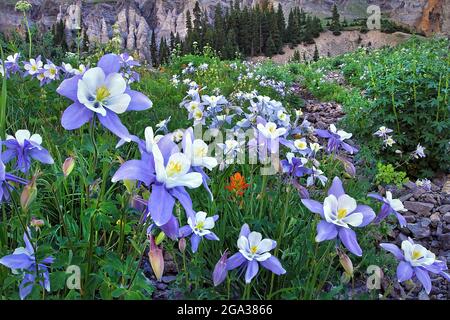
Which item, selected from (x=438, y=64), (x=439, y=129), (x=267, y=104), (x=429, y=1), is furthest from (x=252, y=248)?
(x=429, y=1)

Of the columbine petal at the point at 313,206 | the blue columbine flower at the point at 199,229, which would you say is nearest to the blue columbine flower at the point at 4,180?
the blue columbine flower at the point at 199,229

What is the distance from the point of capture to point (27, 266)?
128 centimetres

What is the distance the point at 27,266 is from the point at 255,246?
2.30 feet

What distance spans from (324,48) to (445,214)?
12215 millimetres

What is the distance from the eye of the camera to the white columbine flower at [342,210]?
4.05 ft

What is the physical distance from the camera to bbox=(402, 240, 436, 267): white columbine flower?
1319mm

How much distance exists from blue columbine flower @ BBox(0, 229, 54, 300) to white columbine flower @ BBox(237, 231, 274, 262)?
0.60 m

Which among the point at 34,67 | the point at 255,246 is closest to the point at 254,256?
the point at 255,246

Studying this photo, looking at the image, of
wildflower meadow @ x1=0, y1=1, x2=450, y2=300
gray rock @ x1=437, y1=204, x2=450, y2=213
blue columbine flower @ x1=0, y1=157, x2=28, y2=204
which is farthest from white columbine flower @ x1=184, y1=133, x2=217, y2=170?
gray rock @ x1=437, y1=204, x2=450, y2=213

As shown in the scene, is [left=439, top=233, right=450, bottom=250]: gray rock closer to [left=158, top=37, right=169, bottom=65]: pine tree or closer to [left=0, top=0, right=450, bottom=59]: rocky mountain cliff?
[left=0, top=0, right=450, bottom=59]: rocky mountain cliff

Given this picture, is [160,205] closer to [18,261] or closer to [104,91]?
[104,91]

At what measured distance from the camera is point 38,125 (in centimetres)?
310

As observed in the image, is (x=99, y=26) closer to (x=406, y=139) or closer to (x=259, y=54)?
(x=259, y=54)

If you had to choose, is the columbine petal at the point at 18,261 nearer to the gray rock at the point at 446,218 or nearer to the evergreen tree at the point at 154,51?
the gray rock at the point at 446,218
